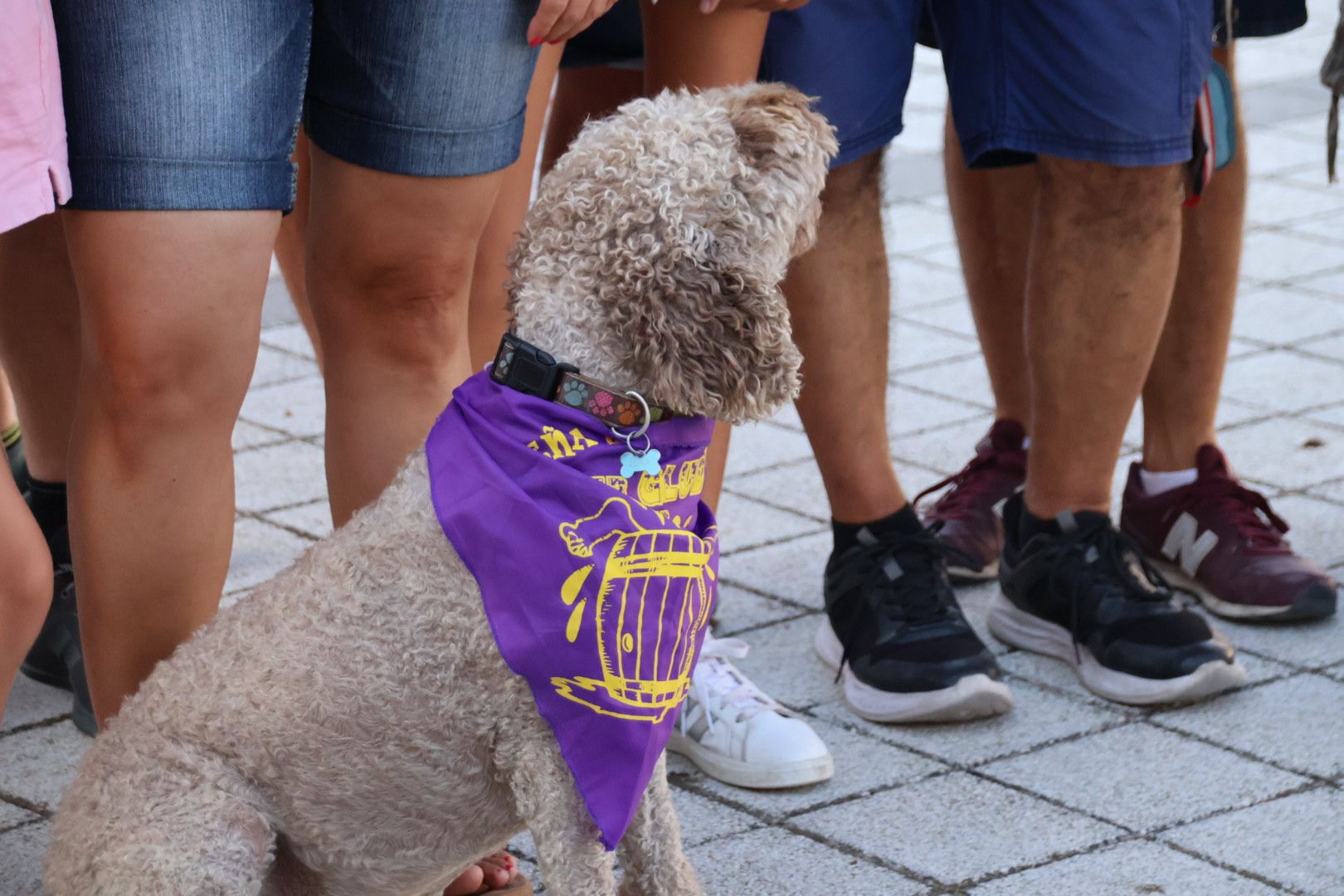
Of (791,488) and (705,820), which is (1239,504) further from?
(705,820)

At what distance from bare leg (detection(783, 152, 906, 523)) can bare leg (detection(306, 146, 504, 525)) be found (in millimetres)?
854

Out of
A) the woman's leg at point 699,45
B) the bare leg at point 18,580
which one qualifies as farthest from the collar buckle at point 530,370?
the woman's leg at point 699,45

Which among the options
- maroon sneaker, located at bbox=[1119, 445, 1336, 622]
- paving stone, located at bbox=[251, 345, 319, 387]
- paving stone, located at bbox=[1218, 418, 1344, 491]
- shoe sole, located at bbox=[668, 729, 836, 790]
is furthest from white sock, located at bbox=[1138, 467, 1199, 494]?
paving stone, located at bbox=[251, 345, 319, 387]

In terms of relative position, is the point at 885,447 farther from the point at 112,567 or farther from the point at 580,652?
the point at 112,567

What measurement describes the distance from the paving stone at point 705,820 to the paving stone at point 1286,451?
1.98 m

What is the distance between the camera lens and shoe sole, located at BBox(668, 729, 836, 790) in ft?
9.00

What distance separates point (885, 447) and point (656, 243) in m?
1.37

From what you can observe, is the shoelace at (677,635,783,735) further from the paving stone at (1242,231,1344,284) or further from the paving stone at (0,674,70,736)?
the paving stone at (1242,231,1344,284)

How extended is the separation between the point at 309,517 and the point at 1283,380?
2827 millimetres

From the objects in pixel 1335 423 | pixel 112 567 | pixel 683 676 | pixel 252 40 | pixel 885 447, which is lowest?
pixel 1335 423

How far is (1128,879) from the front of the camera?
2449 millimetres

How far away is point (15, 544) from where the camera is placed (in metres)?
1.90

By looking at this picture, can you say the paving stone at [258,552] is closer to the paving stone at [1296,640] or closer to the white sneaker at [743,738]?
the white sneaker at [743,738]

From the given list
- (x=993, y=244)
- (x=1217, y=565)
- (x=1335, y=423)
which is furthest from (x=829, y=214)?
(x=1335, y=423)
